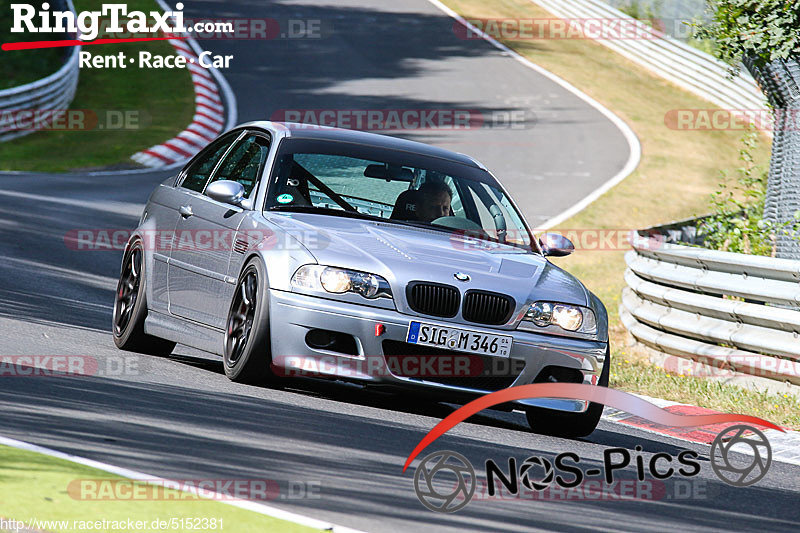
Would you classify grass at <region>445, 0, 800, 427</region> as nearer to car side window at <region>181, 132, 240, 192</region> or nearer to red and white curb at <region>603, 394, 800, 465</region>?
red and white curb at <region>603, 394, 800, 465</region>

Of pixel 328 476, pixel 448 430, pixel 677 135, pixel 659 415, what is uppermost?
pixel 328 476

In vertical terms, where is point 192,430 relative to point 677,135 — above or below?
above

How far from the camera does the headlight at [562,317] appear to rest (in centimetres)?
719

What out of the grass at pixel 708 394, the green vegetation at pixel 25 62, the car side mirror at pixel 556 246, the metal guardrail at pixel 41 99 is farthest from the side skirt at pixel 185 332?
the green vegetation at pixel 25 62

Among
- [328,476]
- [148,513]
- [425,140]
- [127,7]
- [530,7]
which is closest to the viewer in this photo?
[148,513]

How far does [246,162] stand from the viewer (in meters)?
8.57

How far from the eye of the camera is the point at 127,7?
3734 centimetres

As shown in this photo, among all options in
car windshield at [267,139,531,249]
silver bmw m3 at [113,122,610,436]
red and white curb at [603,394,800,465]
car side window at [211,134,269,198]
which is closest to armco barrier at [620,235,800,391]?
red and white curb at [603,394,800,465]

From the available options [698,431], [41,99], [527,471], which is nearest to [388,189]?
[698,431]

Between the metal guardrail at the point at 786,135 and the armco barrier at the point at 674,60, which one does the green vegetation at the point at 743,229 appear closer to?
the metal guardrail at the point at 786,135

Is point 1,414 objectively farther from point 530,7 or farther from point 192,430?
point 530,7

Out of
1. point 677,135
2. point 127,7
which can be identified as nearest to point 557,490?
point 677,135

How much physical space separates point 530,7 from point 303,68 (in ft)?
33.3

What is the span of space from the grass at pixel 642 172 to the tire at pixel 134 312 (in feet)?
11.6
